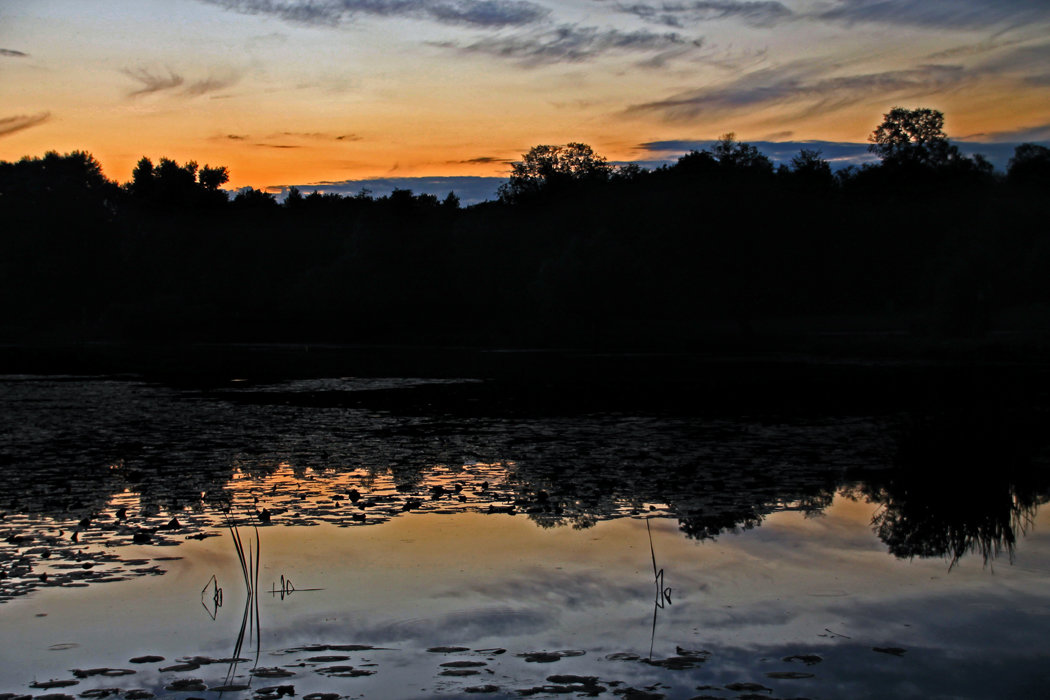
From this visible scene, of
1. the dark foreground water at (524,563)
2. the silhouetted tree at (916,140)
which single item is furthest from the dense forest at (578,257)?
the dark foreground water at (524,563)

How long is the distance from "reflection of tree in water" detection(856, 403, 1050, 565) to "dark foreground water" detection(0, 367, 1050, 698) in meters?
0.09

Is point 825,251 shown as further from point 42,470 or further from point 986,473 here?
point 42,470

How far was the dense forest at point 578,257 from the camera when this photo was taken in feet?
319

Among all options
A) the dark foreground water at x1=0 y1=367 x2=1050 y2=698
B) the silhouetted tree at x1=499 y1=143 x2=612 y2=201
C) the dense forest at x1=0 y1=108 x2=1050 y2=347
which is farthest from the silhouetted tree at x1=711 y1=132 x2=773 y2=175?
the dark foreground water at x1=0 y1=367 x2=1050 y2=698

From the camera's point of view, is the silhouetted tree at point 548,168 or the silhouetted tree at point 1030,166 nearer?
the silhouetted tree at point 1030,166

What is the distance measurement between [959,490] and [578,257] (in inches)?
3158

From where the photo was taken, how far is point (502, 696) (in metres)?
8.22

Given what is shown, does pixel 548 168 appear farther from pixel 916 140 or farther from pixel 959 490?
pixel 959 490

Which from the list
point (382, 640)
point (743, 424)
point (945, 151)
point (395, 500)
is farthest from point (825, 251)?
point (382, 640)

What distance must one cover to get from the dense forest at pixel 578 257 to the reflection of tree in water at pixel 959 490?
5579cm

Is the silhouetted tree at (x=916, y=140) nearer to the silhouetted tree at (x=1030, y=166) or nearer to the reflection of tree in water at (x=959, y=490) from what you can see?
the silhouetted tree at (x=1030, y=166)

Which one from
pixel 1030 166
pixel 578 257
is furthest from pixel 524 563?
pixel 1030 166

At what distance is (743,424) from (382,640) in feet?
65.2

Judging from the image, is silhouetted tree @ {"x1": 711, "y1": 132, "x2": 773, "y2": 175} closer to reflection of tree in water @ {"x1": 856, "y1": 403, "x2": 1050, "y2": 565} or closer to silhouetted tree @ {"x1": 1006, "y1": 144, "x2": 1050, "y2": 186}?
silhouetted tree @ {"x1": 1006, "y1": 144, "x2": 1050, "y2": 186}
